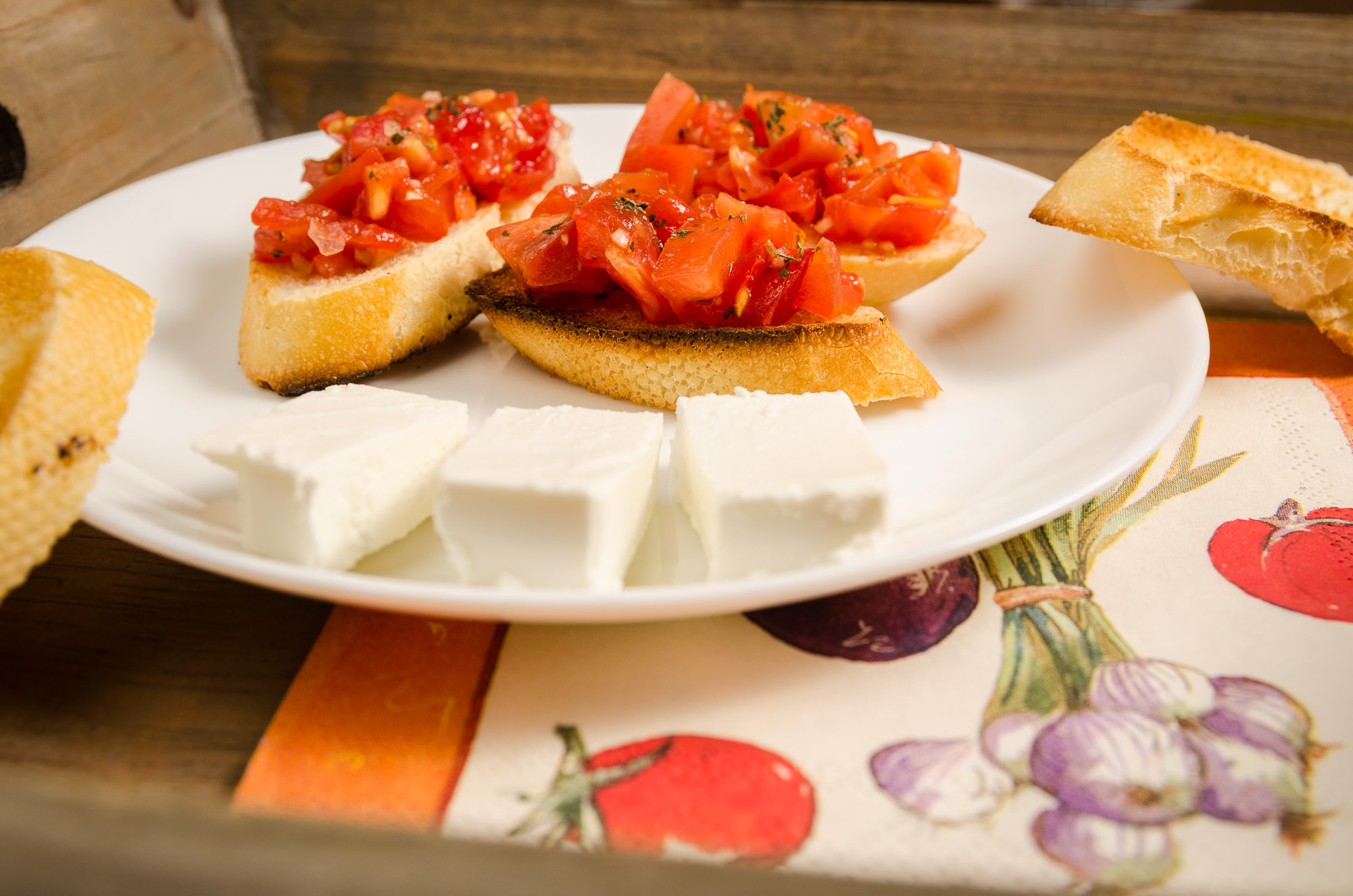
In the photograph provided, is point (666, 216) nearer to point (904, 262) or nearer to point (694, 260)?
point (694, 260)

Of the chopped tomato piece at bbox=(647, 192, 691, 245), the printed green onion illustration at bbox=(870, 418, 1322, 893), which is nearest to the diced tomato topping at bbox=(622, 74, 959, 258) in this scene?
the chopped tomato piece at bbox=(647, 192, 691, 245)

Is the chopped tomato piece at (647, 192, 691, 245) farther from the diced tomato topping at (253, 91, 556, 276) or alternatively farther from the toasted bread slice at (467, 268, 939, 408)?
the diced tomato topping at (253, 91, 556, 276)

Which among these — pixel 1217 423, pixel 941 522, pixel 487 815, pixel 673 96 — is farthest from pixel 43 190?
pixel 1217 423

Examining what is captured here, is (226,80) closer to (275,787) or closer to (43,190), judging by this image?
(43,190)

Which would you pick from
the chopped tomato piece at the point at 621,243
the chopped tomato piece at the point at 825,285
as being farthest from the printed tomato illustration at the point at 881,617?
the chopped tomato piece at the point at 621,243

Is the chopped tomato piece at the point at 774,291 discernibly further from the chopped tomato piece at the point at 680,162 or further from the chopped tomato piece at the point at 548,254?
the chopped tomato piece at the point at 680,162
